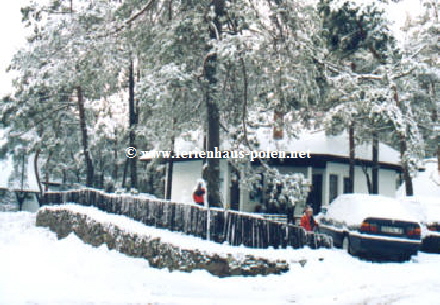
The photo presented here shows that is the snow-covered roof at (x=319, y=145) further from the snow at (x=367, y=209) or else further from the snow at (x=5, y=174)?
the snow at (x=5, y=174)

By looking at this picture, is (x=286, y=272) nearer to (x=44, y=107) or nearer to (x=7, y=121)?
(x=44, y=107)

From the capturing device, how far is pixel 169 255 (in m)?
11.1

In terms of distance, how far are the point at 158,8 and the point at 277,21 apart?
4244 mm

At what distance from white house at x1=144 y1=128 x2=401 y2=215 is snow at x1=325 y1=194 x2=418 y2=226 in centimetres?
683

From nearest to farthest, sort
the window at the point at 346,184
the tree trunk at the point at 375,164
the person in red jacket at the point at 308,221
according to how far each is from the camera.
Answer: the person in red jacket at the point at 308,221 → the tree trunk at the point at 375,164 → the window at the point at 346,184

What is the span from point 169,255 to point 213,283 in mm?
1951

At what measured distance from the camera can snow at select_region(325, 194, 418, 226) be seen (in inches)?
512

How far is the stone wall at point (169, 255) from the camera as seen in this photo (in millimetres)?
10180

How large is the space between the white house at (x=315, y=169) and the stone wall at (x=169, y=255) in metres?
6.76

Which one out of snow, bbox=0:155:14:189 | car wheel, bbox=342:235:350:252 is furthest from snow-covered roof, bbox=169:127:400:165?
snow, bbox=0:155:14:189

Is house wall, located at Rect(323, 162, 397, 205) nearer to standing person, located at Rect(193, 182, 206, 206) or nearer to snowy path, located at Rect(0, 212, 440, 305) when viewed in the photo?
standing person, located at Rect(193, 182, 206, 206)

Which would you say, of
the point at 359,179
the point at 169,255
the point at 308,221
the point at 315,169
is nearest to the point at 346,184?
the point at 359,179

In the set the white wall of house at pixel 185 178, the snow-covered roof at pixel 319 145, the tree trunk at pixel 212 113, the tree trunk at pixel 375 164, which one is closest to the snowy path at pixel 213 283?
the tree trunk at pixel 212 113

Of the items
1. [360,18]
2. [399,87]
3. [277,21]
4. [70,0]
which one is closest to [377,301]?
[277,21]
